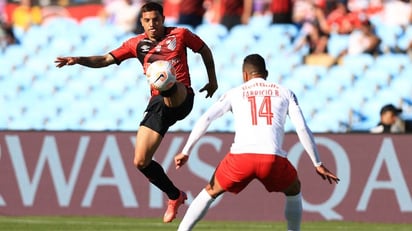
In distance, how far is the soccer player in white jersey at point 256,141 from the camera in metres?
9.14

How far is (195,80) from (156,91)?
7122 millimetres

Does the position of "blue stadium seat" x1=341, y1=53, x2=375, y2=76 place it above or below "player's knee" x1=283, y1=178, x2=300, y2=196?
below

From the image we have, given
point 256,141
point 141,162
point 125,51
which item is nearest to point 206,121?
point 256,141

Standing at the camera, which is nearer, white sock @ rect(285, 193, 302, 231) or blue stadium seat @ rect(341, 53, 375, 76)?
white sock @ rect(285, 193, 302, 231)

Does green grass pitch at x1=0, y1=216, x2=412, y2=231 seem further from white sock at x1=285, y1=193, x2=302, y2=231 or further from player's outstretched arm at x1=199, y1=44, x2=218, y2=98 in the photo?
white sock at x1=285, y1=193, x2=302, y2=231

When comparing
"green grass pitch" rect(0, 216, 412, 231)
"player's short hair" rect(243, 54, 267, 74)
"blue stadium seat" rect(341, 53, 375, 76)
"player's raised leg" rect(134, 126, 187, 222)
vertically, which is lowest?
"green grass pitch" rect(0, 216, 412, 231)

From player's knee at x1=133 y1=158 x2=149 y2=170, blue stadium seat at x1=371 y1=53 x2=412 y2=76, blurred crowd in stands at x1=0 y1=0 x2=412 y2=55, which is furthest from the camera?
blurred crowd in stands at x1=0 y1=0 x2=412 y2=55

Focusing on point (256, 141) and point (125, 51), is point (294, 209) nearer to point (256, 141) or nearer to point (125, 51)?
point (256, 141)

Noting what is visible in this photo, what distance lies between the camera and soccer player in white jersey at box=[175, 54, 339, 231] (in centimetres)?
914

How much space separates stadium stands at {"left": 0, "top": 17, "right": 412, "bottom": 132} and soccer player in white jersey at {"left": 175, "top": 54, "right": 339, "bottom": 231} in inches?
281

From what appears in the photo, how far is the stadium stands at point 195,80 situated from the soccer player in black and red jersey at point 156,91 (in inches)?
217

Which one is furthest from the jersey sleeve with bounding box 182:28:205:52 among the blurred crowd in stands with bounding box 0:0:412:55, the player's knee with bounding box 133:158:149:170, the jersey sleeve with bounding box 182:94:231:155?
the blurred crowd in stands with bounding box 0:0:412:55

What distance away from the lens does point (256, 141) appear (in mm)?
9148

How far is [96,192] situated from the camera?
48.3 feet
